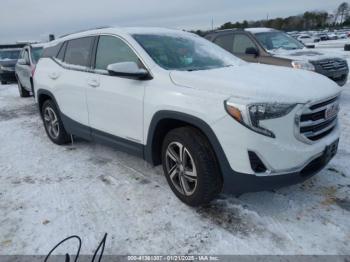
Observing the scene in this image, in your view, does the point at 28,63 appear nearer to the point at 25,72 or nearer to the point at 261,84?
the point at 25,72

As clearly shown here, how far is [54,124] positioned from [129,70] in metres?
2.61

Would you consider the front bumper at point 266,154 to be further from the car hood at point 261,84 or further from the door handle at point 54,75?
the door handle at point 54,75

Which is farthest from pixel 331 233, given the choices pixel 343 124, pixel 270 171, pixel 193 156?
pixel 343 124

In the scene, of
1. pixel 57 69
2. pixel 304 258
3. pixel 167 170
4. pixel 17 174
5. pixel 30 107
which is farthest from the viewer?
pixel 30 107

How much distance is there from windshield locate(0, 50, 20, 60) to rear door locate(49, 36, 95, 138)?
11908 mm

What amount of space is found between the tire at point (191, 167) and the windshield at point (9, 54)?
1437cm

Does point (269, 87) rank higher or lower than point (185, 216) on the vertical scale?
higher

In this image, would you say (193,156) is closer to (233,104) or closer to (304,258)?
(233,104)

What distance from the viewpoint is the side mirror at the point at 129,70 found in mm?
3252

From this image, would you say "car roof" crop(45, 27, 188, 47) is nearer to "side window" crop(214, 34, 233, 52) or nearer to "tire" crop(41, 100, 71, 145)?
"tire" crop(41, 100, 71, 145)

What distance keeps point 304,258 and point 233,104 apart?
1.32 m

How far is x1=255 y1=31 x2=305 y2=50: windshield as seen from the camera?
7889mm

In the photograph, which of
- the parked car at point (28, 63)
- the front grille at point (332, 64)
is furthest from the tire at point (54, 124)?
the front grille at point (332, 64)

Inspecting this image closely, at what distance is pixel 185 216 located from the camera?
3090 millimetres
